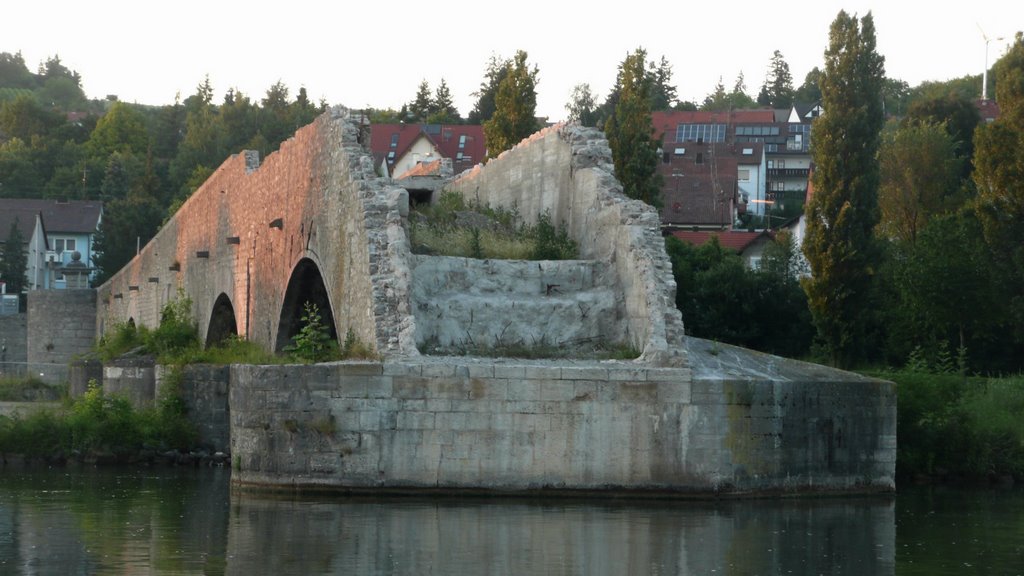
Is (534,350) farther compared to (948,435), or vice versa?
(948,435)

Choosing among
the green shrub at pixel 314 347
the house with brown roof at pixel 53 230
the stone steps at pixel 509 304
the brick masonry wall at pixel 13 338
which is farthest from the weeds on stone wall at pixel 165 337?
the house with brown roof at pixel 53 230

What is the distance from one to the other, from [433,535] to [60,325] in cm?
3952

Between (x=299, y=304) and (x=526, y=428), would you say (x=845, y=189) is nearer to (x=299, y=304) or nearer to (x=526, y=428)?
(x=299, y=304)

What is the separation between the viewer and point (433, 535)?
50.6 feet

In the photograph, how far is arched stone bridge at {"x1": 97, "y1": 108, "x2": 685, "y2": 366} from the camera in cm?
1998

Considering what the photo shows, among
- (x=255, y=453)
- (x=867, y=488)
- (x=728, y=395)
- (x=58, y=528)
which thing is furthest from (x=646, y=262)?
(x=58, y=528)

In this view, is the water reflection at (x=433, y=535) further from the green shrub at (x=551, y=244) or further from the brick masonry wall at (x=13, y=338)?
the brick masonry wall at (x=13, y=338)

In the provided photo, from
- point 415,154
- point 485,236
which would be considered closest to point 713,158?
point 415,154

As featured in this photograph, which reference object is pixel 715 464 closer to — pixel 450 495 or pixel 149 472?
pixel 450 495

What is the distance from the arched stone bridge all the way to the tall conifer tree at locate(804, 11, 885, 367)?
292 inches

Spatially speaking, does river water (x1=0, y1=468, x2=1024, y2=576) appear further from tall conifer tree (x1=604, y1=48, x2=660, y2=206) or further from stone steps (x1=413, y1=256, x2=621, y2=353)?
tall conifer tree (x1=604, y1=48, x2=660, y2=206)

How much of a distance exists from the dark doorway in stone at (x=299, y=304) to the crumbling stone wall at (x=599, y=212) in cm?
316

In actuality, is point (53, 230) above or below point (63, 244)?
above

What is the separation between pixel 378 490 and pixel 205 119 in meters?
87.5
